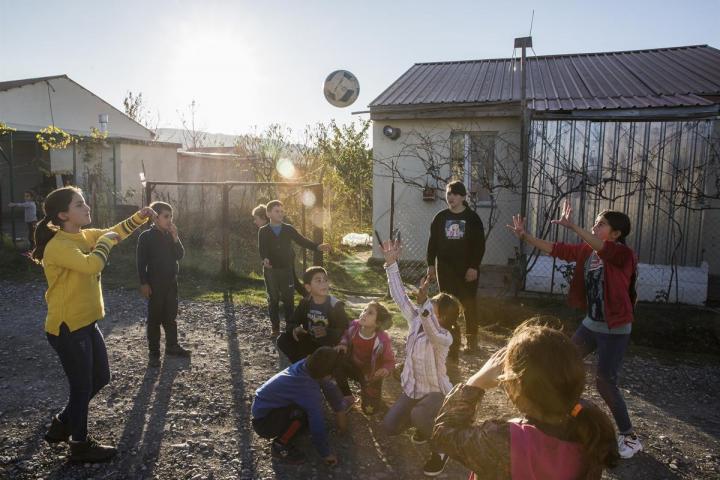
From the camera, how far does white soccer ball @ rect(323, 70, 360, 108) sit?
1023 cm

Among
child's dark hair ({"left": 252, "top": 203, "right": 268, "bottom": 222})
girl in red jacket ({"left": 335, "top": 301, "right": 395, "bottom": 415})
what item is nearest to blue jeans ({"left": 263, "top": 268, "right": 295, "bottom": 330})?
child's dark hair ({"left": 252, "top": 203, "right": 268, "bottom": 222})

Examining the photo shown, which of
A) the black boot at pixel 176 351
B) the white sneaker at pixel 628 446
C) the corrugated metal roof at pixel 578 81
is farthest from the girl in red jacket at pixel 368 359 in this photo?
the corrugated metal roof at pixel 578 81

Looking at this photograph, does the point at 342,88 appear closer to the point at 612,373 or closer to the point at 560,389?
the point at 612,373

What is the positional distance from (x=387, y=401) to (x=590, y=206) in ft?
17.8

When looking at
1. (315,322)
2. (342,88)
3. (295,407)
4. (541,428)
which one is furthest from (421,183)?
(541,428)

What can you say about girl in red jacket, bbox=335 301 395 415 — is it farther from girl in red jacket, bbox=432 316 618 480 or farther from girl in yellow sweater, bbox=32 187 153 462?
girl in red jacket, bbox=432 316 618 480

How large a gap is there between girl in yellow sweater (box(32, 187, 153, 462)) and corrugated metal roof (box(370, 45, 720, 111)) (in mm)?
7160

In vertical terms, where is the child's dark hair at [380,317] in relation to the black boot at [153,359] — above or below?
above

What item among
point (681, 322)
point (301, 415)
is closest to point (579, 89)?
point (681, 322)

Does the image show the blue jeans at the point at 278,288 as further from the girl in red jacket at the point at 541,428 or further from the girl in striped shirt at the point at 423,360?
the girl in red jacket at the point at 541,428

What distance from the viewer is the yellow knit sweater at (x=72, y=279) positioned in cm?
341

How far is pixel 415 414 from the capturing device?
144 inches

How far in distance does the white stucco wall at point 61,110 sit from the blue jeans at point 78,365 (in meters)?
22.2

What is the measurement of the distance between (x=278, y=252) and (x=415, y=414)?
318 centimetres
